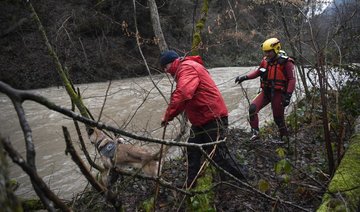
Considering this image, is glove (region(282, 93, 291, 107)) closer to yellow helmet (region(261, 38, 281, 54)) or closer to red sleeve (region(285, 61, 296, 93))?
red sleeve (region(285, 61, 296, 93))

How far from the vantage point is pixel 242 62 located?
26.2 m

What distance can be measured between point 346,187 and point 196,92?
7.01ft

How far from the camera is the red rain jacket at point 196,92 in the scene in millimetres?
4324

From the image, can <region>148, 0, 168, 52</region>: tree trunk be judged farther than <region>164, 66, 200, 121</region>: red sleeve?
Yes

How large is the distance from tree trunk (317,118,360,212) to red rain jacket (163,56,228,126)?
5.36 ft

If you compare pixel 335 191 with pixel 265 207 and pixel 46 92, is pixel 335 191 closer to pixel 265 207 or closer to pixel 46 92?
pixel 265 207

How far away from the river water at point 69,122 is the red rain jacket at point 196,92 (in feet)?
1.14

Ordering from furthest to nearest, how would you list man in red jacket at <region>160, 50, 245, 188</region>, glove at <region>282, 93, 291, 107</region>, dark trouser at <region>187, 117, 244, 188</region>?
glove at <region>282, 93, 291, 107</region> < dark trouser at <region>187, 117, 244, 188</region> < man in red jacket at <region>160, 50, 245, 188</region>

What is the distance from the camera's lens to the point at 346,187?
3285 mm

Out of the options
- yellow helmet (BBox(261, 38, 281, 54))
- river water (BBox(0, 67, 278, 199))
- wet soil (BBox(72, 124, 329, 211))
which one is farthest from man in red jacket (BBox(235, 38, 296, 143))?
river water (BBox(0, 67, 278, 199))

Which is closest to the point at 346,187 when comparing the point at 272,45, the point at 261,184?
the point at 261,184

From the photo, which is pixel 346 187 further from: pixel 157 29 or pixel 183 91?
pixel 157 29

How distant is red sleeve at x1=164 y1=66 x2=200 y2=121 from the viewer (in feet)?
13.9

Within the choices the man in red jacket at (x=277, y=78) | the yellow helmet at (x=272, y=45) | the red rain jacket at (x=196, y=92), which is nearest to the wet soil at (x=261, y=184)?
the man in red jacket at (x=277, y=78)
